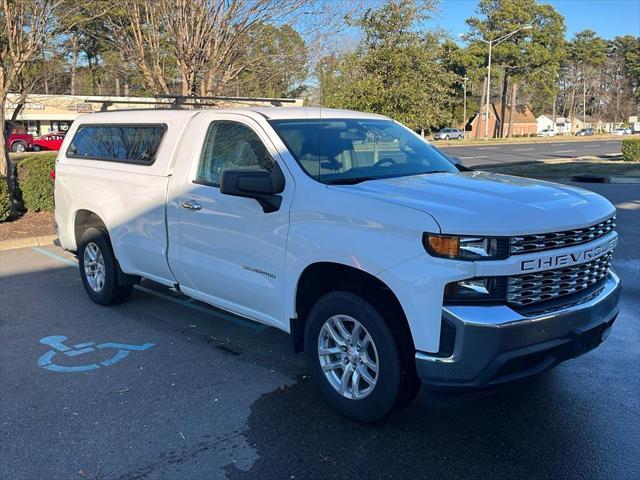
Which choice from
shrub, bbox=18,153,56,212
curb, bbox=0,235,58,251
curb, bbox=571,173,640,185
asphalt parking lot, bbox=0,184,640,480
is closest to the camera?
asphalt parking lot, bbox=0,184,640,480

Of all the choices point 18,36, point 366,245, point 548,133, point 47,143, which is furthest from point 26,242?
point 548,133

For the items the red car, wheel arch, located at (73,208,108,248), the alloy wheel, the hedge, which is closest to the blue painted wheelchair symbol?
wheel arch, located at (73,208,108,248)

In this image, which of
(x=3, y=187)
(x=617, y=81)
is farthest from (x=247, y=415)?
(x=617, y=81)

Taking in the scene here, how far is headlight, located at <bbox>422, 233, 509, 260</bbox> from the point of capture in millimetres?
3096

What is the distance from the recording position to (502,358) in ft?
9.96

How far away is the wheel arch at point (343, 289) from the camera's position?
11.3 feet

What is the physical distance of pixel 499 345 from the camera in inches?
119

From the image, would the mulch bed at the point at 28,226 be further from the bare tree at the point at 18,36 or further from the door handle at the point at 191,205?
the door handle at the point at 191,205

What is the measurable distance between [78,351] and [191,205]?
1.61 m

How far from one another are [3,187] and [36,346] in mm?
6052

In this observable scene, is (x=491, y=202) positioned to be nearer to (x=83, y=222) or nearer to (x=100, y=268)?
(x=100, y=268)

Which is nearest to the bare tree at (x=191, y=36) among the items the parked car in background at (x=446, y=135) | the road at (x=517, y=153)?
the road at (x=517, y=153)

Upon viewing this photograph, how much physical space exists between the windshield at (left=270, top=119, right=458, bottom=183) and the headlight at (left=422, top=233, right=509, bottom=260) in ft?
3.45

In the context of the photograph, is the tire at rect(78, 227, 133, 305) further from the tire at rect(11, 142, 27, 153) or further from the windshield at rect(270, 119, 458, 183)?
the tire at rect(11, 142, 27, 153)
